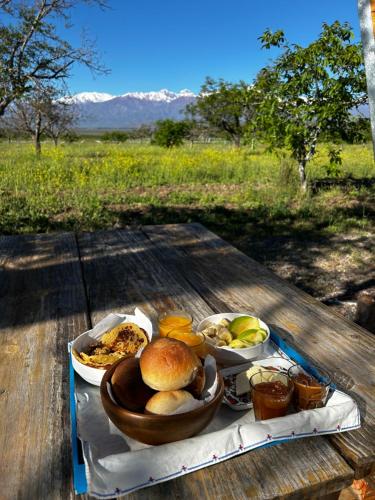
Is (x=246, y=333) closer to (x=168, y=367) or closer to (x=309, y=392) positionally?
(x=309, y=392)

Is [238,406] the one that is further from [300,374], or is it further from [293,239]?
[293,239]

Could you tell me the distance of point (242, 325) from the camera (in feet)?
3.77

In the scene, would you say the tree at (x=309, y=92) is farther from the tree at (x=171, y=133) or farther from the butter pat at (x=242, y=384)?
the tree at (x=171, y=133)

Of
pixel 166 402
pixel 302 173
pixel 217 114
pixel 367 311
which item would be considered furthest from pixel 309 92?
pixel 217 114

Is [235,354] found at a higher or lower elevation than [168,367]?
lower

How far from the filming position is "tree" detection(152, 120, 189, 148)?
102 ft

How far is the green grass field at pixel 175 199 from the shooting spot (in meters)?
6.04

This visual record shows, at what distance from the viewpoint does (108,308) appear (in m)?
1.44

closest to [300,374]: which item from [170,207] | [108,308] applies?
[108,308]

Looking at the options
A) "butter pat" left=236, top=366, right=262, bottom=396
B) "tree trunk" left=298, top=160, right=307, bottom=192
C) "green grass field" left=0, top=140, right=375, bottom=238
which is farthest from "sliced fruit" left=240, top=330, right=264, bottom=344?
"tree trunk" left=298, top=160, right=307, bottom=192

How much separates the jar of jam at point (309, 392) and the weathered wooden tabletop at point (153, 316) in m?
0.07

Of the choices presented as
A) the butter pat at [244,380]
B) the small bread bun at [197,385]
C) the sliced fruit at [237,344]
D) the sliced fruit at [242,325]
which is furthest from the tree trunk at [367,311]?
the small bread bun at [197,385]

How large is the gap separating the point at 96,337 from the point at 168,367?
1.39 feet

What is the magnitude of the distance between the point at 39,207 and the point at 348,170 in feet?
27.8
